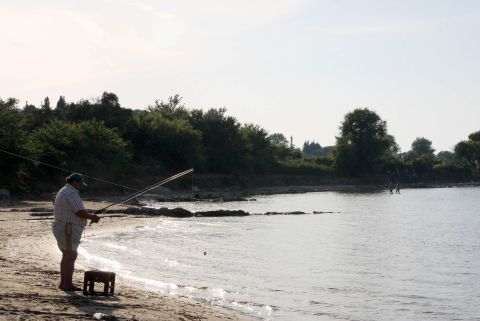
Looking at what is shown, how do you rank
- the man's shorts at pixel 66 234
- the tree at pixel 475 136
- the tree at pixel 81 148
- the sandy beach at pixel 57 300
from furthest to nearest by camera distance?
the tree at pixel 475 136, the tree at pixel 81 148, the man's shorts at pixel 66 234, the sandy beach at pixel 57 300

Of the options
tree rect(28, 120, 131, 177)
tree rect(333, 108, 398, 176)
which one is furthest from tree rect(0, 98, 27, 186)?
tree rect(333, 108, 398, 176)

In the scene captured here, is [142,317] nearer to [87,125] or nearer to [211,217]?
[211,217]

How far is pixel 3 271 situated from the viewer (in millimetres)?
13914

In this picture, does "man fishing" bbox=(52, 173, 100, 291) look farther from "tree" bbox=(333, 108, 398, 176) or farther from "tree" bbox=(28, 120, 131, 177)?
"tree" bbox=(333, 108, 398, 176)

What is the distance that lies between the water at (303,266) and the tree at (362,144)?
8343 centimetres

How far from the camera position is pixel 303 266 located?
21797 millimetres

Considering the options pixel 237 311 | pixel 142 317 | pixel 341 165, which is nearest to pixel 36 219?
pixel 237 311

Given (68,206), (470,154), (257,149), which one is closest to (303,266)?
(68,206)

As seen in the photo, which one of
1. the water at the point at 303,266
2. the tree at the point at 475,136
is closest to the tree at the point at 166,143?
the water at the point at 303,266

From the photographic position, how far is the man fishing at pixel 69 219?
11.7 m

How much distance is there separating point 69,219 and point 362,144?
381 ft

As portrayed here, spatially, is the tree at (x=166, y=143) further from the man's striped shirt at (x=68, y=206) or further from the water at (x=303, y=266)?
the man's striped shirt at (x=68, y=206)

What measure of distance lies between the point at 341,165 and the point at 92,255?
340 ft

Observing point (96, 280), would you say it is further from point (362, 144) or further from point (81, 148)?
point (362, 144)
